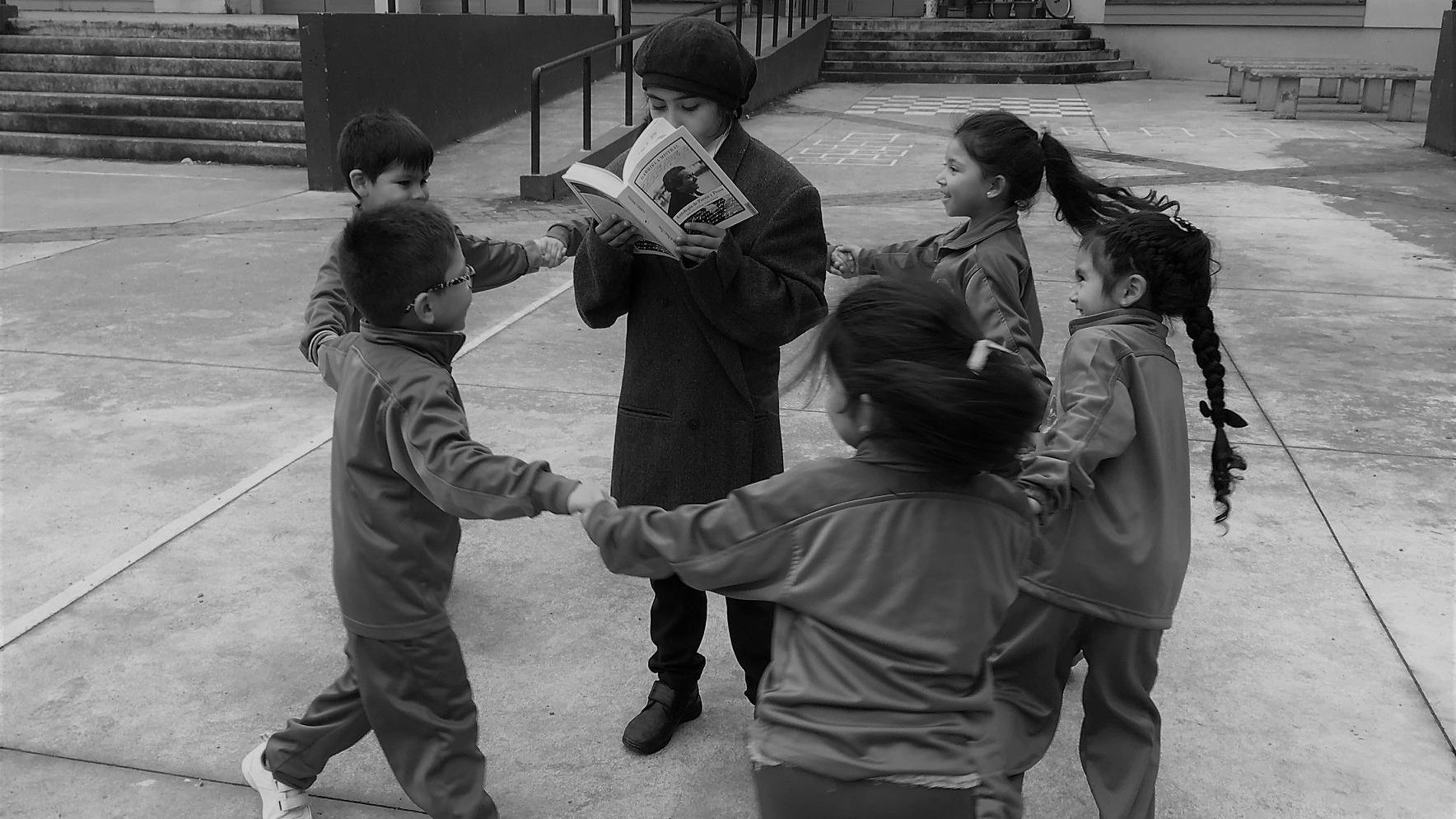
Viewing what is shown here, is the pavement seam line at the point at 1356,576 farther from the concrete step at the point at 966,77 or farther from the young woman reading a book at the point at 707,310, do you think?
the concrete step at the point at 966,77

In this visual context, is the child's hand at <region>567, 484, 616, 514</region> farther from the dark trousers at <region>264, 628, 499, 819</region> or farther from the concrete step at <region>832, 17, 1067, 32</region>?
the concrete step at <region>832, 17, 1067, 32</region>

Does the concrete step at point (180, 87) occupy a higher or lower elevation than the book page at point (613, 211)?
lower

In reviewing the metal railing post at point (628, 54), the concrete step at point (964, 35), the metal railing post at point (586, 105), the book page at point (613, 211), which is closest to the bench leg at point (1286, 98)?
the concrete step at point (964, 35)

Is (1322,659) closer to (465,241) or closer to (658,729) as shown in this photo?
(658,729)

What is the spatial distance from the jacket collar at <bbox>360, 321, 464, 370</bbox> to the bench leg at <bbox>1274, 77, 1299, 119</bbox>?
14.2 m

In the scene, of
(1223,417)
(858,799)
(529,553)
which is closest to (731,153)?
(1223,417)

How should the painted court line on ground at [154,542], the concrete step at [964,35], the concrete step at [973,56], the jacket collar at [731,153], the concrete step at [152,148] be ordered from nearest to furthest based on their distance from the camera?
the jacket collar at [731,153], the painted court line on ground at [154,542], the concrete step at [152,148], the concrete step at [973,56], the concrete step at [964,35]

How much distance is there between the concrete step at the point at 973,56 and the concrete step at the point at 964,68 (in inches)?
3.1

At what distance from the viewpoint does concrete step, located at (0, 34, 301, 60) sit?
40.8 feet

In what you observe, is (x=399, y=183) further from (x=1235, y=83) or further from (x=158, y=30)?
(x=1235, y=83)

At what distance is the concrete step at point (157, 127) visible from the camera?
37.2ft

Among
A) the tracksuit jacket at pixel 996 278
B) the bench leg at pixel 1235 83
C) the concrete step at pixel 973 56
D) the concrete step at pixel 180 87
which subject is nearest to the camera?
the tracksuit jacket at pixel 996 278

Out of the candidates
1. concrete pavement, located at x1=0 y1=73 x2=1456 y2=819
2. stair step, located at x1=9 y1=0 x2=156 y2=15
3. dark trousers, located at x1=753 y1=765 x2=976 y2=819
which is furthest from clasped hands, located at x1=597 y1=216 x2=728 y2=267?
stair step, located at x1=9 y1=0 x2=156 y2=15

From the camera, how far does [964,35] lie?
19.0m
